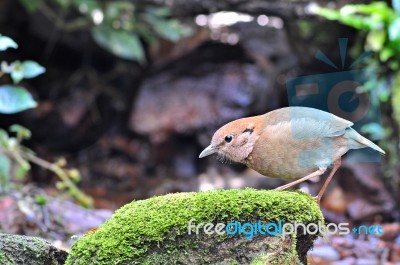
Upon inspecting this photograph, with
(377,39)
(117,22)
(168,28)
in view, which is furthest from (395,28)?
(117,22)

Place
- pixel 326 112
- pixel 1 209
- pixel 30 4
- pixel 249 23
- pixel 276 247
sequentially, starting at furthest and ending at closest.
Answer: pixel 249 23 → pixel 30 4 → pixel 1 209 → pixel 326 112 → pixel 276 247

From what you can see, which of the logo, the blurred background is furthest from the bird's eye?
the blurred background

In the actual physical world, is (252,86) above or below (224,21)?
below

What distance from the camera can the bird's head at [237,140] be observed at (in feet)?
11.3

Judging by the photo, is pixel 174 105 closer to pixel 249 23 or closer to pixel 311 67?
pixel 249 23

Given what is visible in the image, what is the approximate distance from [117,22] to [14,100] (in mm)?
3232

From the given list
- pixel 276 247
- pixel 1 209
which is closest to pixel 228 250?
pixel 276 247

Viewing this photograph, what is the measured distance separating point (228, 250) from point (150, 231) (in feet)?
1.34

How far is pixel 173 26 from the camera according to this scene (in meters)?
8.37

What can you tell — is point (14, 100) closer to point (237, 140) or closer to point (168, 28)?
point (237, 140)

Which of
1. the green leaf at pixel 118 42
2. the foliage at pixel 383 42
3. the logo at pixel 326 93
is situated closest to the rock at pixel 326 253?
the logo at pixel 326 93

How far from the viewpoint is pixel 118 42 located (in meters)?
8.05

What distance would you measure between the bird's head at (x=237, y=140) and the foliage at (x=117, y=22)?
187 inches

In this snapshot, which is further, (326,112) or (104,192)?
(104,192)
